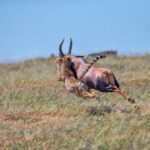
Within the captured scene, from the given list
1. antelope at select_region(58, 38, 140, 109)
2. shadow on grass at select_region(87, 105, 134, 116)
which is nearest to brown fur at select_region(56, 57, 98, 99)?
antelope at select_region(58, 38, 140, 109)

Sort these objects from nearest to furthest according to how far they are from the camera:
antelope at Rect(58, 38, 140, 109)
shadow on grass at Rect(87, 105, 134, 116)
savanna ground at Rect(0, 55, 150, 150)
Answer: savanna ground at Rect(0, 55, 150, 150)
shadow on grass at Rect(87, 105, 134, 116)
antelope at Rect(58, 38, 140, 109)

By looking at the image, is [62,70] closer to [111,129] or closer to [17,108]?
[17,108]

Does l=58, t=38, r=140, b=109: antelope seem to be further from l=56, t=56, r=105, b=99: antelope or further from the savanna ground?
the savanna ground

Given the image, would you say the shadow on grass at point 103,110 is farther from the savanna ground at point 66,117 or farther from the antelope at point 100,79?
the antelope at point 100,79

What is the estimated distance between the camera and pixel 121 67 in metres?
17.3

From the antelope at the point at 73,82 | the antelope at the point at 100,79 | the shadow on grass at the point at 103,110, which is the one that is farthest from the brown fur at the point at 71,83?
the shadow on grass at the point at 103,110

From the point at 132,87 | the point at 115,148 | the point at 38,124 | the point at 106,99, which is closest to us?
the point at 115,148

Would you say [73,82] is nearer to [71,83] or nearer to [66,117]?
[71,83]

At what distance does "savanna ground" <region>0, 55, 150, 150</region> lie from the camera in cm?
705

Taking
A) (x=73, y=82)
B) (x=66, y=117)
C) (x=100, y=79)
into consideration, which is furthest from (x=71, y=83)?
(x=66, y=117)

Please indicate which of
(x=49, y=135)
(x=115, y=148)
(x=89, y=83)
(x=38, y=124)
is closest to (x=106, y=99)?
(x=89, y=83)

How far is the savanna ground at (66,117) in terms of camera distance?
705 cm

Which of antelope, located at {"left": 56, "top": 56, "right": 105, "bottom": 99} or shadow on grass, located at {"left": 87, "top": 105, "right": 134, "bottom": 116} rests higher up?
antelope, located at {"left": 56, "top": 56, "right": 105, "bottom": 99}

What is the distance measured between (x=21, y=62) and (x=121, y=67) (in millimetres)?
4583
